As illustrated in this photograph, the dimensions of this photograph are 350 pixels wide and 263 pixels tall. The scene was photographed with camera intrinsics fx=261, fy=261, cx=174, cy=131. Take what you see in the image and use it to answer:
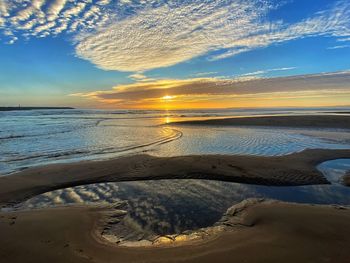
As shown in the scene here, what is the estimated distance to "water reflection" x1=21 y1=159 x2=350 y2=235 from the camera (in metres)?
6.92

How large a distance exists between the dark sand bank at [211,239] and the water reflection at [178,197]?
30.7 inches

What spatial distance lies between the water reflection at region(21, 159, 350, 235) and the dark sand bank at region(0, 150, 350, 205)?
617 millimetres

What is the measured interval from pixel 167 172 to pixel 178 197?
3.04 meters

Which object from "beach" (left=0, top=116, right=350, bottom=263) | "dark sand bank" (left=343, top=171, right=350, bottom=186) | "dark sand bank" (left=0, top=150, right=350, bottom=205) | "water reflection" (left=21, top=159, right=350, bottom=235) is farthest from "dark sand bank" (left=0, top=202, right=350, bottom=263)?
"dark sand bank" (left=343, top=171, right=350, bottom=186)

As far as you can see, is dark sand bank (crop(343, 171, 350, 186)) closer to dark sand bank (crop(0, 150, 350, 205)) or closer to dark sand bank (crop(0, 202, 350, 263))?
dark sand bank (crop(0, 150, 350, 205))

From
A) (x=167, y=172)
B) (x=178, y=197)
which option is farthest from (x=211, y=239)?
(x=167, y=172)

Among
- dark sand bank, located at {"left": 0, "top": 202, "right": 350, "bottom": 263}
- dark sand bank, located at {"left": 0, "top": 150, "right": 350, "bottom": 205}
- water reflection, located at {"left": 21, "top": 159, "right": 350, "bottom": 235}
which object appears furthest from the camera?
dark sand bank, located at {"left": 0, "top": 150, "right": 350, "bottom": 205}

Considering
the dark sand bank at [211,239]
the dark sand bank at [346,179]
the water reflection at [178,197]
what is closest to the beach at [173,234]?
the dark sand bank at [211,239]

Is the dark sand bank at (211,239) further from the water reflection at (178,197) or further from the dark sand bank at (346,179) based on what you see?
the dark sand bank at (346,179)

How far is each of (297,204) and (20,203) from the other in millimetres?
8407

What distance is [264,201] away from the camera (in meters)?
8.07

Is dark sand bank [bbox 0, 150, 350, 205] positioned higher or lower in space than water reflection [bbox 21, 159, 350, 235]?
higher

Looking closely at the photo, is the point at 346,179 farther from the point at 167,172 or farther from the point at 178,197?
the point at 167,172

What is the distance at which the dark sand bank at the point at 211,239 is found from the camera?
5047 mm
